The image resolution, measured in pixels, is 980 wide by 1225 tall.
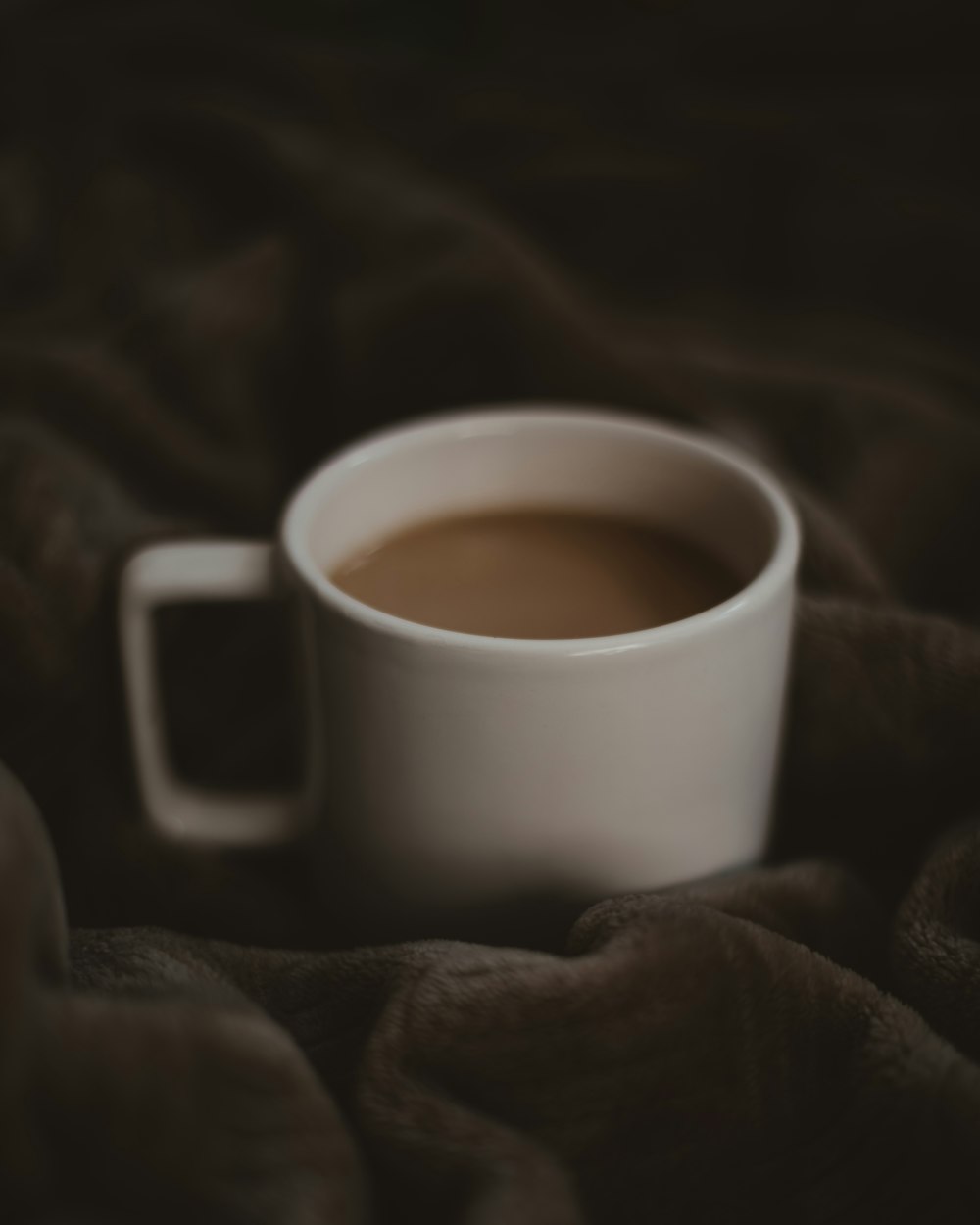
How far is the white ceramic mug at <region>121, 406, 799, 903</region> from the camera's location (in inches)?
18.2

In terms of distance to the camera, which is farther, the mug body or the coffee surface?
the coffee surface

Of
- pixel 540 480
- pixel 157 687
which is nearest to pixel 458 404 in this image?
pixel 540 480

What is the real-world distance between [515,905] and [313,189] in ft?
1.73

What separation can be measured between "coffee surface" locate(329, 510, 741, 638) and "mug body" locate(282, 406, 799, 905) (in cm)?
5

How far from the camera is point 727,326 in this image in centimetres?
90

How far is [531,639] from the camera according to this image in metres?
0.53

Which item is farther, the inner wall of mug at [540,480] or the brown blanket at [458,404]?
the inner wall of mug at [540,480]

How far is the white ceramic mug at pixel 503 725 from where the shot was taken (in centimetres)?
46

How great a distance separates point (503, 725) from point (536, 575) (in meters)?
0.18

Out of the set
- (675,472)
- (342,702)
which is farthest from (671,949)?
(675,472)

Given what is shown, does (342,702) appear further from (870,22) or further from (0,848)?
(870,22)

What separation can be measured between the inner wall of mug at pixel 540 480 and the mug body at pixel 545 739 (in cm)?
3

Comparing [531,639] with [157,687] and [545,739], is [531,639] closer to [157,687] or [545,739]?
[545,739]

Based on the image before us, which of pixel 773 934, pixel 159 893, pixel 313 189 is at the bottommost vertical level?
pixel 159 893
